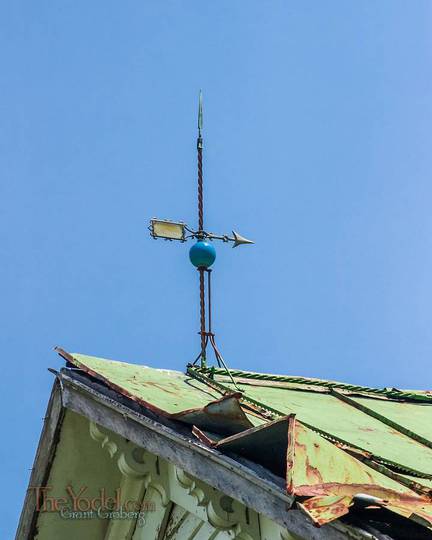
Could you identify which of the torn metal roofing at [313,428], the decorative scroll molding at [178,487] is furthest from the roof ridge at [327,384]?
the decorative scroll molding at [178,487]

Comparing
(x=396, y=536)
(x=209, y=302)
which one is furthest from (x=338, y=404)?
(x=396, y=536)

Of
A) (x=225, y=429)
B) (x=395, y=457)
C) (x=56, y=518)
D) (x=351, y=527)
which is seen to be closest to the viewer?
(x=351, y=527)

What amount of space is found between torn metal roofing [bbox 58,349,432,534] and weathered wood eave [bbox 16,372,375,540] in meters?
0.10

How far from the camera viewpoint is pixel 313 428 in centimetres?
537

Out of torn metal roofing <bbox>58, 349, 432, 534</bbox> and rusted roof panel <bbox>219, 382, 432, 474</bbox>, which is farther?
rusted roof panel <bbox>219, 382, 432, 474</bbox>

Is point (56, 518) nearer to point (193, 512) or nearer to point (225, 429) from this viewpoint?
point (193, 512)

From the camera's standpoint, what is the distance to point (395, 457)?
16.4 ft

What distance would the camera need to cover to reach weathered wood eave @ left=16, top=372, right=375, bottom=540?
12.2 ft

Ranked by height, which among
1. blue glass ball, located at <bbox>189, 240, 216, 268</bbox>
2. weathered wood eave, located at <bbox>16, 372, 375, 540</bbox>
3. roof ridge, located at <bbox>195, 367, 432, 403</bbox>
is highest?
blue glass ball, located at <bbox>189, 240, 216, 268</bbox>

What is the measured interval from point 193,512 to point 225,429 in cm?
153

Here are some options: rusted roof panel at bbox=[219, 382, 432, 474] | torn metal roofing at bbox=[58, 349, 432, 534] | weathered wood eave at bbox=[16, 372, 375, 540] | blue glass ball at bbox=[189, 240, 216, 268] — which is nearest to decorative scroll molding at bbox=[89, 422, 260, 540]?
weathered wood eave at bbox=[16, 372, 375, 540]

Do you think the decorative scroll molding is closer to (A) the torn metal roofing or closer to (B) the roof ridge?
(A) the torn metal roofing

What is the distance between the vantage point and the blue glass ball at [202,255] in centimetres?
791

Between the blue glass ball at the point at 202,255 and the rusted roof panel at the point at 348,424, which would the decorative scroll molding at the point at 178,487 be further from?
the blue glass ball at the point at 202,255
